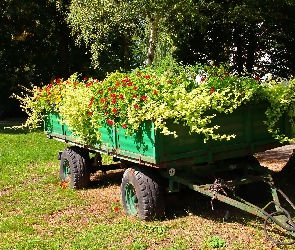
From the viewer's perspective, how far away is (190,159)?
570cm

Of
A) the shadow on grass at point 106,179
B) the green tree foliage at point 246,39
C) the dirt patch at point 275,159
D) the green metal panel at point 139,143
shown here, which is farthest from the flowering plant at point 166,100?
the green tree foliage at point 246,39

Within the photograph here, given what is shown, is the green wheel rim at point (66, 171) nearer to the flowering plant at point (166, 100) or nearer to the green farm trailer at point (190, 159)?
the flowering plant at point (166, 100)

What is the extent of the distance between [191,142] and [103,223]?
1568 mm

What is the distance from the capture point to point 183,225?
580cm

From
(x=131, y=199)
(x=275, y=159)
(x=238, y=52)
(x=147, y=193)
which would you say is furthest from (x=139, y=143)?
(x=238, y=52)

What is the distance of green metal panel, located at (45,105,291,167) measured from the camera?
554 centimetres

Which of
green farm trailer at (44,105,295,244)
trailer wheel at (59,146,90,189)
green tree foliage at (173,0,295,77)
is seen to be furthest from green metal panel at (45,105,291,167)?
green tree foliage at (173,0,295,77)

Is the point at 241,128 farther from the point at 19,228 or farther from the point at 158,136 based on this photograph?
the point at 19,228

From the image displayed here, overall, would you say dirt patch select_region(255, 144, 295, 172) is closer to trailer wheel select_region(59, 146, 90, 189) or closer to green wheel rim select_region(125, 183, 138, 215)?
trailer wheel select_region(59, 146, 90, 189)

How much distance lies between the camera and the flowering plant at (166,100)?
17.9 ft

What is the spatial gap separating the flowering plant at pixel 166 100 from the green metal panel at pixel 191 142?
11cm

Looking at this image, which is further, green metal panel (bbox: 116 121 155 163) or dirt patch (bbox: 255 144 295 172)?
dirt patch (bbox: 255 144 295 172)

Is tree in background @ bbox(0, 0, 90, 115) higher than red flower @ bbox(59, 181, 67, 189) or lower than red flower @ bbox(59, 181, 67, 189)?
higher

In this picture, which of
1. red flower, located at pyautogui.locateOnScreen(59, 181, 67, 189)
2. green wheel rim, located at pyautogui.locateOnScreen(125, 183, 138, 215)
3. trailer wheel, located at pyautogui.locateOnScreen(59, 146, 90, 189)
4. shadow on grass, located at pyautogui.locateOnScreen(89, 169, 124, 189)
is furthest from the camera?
shadow on grass, located at pyautogui.locateOnScreen(89, 169, 124, 189)
